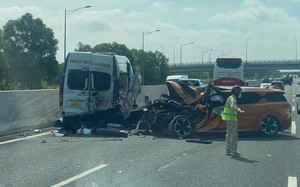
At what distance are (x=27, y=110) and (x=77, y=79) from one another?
75.8 inches

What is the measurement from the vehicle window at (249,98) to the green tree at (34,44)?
63.6m

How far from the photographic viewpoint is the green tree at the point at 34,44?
3098 inches

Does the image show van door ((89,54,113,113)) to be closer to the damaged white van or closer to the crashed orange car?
the damaged white van

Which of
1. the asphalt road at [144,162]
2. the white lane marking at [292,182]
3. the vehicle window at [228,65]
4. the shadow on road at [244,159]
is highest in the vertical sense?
the vehicle window at [228,65]

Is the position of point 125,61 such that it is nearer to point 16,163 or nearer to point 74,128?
point 74,128

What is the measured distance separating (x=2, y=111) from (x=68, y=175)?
7.24 meters

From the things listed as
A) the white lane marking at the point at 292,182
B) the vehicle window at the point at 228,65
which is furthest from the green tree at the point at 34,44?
the white lane marking at the point at 292,182

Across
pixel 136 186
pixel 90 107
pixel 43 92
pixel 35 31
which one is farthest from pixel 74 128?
pixel 35 31

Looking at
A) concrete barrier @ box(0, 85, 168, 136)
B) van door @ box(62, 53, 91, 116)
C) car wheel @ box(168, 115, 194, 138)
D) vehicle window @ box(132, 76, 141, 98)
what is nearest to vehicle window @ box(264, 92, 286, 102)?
car wheel @ box(168, 115, 194, 138)

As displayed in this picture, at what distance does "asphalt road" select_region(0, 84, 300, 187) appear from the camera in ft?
30.6

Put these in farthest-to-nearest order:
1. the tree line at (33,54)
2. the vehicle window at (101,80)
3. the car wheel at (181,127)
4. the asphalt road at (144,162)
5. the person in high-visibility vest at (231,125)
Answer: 1. the tree line at (33,54)
2. the vehicle window at (101,80)
3. the car wheel at (181,127)
4. the person in high-visibility vest at (231,125)
5. the asphalt road at (144,162)

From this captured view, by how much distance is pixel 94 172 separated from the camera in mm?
10062

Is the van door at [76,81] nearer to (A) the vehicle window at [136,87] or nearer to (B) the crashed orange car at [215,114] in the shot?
(A) the vehicle window at [136,87]

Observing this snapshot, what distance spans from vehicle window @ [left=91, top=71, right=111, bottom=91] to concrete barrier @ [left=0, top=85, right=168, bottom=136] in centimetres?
195
